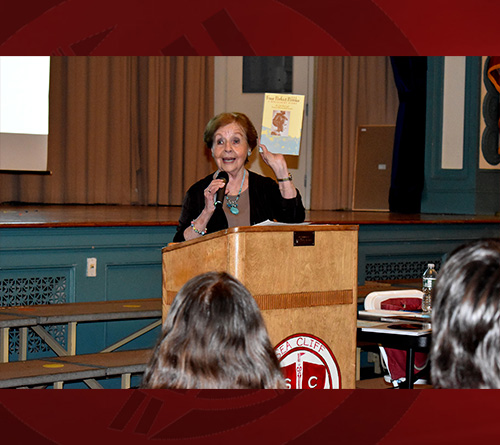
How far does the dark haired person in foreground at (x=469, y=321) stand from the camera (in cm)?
122

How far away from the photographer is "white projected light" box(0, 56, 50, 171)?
739 centimetres

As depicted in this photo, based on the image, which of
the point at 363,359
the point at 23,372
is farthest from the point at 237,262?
the point at 363,359

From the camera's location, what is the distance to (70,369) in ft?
11.2

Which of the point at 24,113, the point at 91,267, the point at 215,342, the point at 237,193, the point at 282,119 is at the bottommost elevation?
the point at 91,267

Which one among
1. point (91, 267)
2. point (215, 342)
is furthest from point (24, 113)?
point (215, 342)

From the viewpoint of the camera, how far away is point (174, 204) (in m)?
8.52

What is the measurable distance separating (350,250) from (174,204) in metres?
6.12

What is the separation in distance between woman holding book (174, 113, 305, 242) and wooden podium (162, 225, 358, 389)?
0.66 m

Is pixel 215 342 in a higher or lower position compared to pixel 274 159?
lower

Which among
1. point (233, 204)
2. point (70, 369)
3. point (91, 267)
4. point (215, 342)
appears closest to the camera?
point (215, 342)

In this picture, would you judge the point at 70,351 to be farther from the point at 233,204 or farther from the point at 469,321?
the point at 469,321

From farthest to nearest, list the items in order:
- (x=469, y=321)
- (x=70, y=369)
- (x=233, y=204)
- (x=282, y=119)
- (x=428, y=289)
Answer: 1. (x=428, y=289)
2. (x=70, y=369)
3. (x=233, y=204)
4. (x=282, y=119)
5. (x=469, y=321)

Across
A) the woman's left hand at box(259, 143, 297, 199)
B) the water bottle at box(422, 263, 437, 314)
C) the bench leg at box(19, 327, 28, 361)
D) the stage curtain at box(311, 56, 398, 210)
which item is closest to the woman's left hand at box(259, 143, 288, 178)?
the woman's left hand at box(259, 143, 297, 199)

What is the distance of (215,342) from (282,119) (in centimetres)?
164
